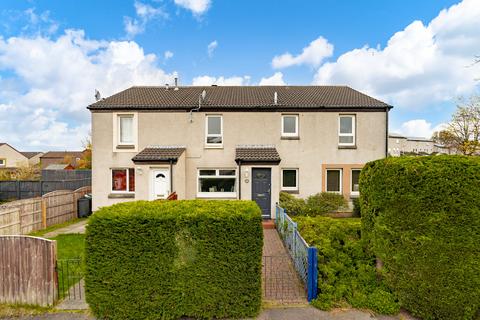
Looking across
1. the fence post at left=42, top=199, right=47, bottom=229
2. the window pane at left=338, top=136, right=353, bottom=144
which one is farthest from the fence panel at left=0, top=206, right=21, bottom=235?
the window pane at left=338, top=136, right=353, bottom=144

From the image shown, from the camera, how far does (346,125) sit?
13.9 metres

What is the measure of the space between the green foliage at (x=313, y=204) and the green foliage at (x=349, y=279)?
638cm

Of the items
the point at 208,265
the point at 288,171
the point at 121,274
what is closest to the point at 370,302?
the point at 208,265

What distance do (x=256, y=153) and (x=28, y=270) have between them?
9.47 metres

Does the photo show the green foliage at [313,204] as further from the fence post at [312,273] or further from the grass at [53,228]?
the grass at [53,228]

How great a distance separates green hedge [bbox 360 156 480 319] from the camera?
431 cm

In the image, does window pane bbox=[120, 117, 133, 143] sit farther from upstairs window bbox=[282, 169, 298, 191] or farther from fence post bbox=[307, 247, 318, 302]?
fence post bbox=[307, 247, 318, 302]

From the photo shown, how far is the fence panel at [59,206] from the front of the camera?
11742mm

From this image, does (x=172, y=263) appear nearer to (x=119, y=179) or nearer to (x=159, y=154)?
(x=159, y=154)

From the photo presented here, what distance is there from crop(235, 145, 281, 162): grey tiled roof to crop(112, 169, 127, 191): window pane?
20.7 feet

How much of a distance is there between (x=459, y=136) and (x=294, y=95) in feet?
67.5

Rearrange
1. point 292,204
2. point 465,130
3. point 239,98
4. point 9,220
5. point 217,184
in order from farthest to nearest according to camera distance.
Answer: point 465,130
point 239,98
point 217,184
point 292,204
point 9,220

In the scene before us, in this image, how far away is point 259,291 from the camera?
15.2 feet

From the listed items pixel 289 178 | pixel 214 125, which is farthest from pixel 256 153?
pixel 214 125
